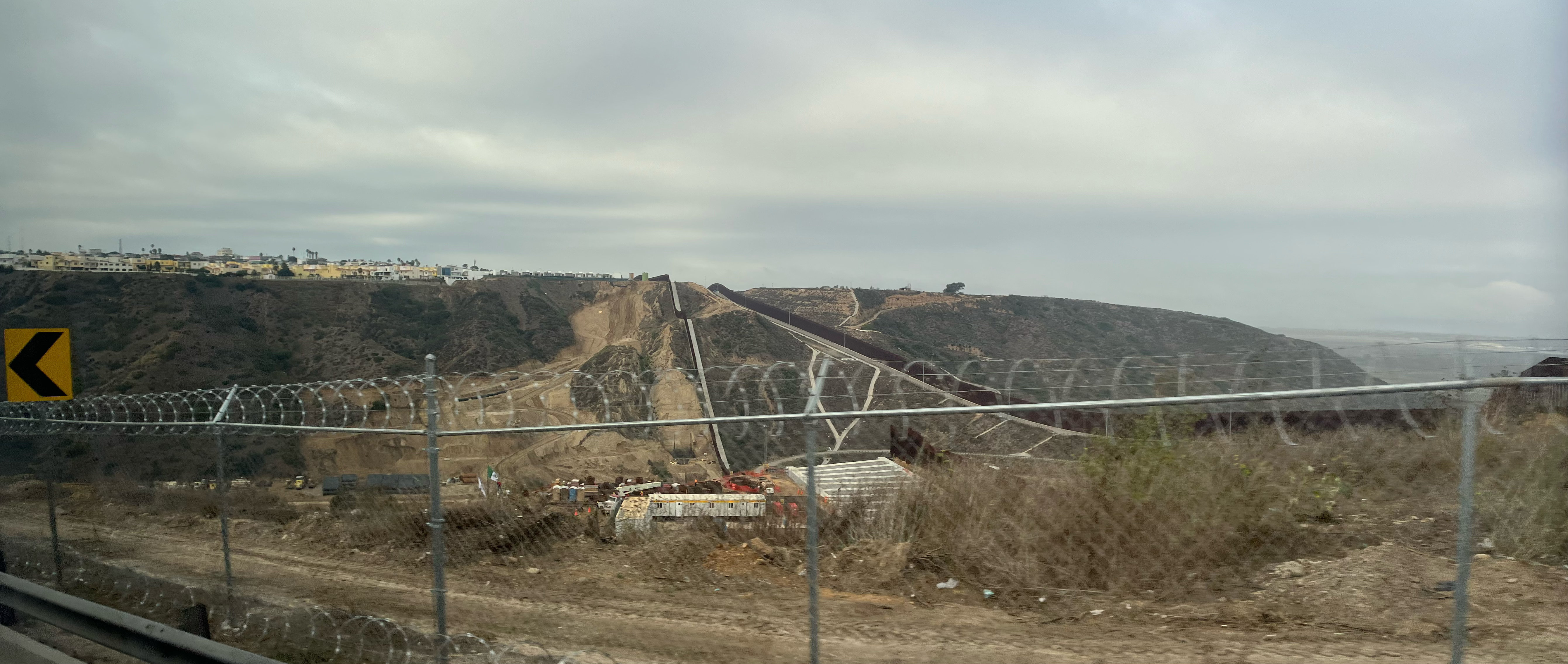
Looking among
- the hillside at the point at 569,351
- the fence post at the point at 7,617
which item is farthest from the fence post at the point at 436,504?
the fence post at the point at 7,617

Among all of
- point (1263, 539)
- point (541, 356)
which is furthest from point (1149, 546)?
point (541, 356)

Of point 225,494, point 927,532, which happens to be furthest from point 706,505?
point 225,494

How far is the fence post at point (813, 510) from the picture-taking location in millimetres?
3729

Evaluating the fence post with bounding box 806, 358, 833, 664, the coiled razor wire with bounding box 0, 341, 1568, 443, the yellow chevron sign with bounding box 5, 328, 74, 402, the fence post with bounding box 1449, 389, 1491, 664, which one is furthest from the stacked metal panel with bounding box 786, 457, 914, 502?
the yellow chevron sign with bounding box 5, 328, 74, 402

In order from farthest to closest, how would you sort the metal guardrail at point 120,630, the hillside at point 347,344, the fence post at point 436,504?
the hillside at point 347,344
the fence post at point 436,504
the metal guardrail at point 120,630

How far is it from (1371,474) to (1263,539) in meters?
0.63

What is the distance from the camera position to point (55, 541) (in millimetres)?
7523

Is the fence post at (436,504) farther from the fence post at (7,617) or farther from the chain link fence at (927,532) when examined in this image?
the fence post at (7,617)

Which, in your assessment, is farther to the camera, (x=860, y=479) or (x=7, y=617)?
(x=860, y=479)

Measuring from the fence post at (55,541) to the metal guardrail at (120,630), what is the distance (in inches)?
138

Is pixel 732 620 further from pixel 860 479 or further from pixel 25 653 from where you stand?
pixel 25 653

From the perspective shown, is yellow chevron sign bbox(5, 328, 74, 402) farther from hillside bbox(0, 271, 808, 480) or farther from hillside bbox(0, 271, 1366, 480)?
hillside bbox(0, 271, 808, 480)

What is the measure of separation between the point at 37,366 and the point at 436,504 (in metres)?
5.79

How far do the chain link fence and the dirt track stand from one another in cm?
3
